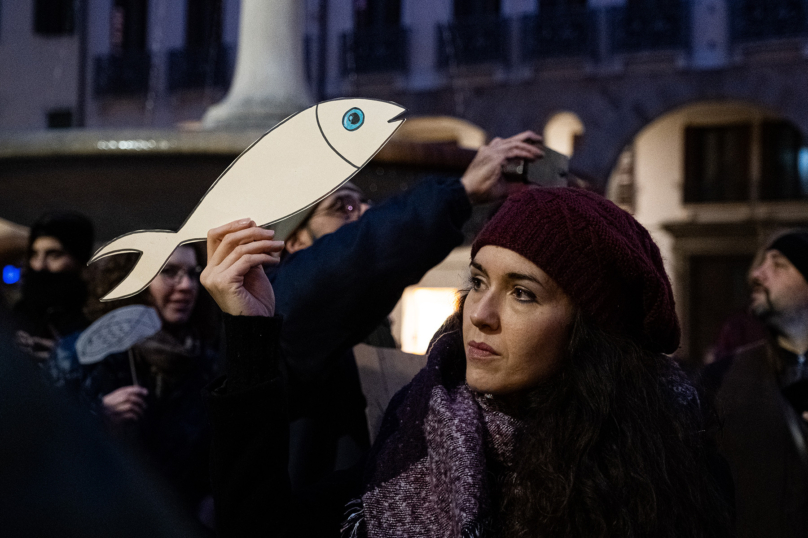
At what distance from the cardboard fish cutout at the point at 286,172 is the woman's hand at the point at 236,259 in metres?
0.02

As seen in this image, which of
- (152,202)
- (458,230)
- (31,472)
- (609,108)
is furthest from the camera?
(609,108)

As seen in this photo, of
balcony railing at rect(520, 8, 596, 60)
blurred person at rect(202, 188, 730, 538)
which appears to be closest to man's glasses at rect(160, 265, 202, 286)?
blurred person at rect(202, 188, 730, 538)

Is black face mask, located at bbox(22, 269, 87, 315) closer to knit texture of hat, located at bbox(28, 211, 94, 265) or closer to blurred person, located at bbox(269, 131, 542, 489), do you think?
knit texture of hat, located at bbox(28, 211, 94, 265)

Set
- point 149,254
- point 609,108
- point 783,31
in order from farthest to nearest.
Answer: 1. point 609,108
2. point 783,31
3. point 149,254

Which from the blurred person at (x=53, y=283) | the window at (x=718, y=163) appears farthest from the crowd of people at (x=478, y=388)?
the window at (x=718, y=163)

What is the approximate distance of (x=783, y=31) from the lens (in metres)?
12.5

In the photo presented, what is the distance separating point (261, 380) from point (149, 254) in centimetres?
25

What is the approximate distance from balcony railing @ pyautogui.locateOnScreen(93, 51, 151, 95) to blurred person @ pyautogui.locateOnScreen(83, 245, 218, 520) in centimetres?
1479

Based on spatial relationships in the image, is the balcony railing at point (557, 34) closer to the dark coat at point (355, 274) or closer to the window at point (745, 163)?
the window at point (745, 163)

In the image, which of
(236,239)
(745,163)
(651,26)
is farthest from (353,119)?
(745,163)

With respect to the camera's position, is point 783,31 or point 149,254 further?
point 783,31

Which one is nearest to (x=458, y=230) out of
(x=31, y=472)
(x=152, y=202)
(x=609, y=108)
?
(x=31, y=472)

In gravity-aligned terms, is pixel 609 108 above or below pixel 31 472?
above

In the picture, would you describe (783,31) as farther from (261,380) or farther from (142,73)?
(261,380)
